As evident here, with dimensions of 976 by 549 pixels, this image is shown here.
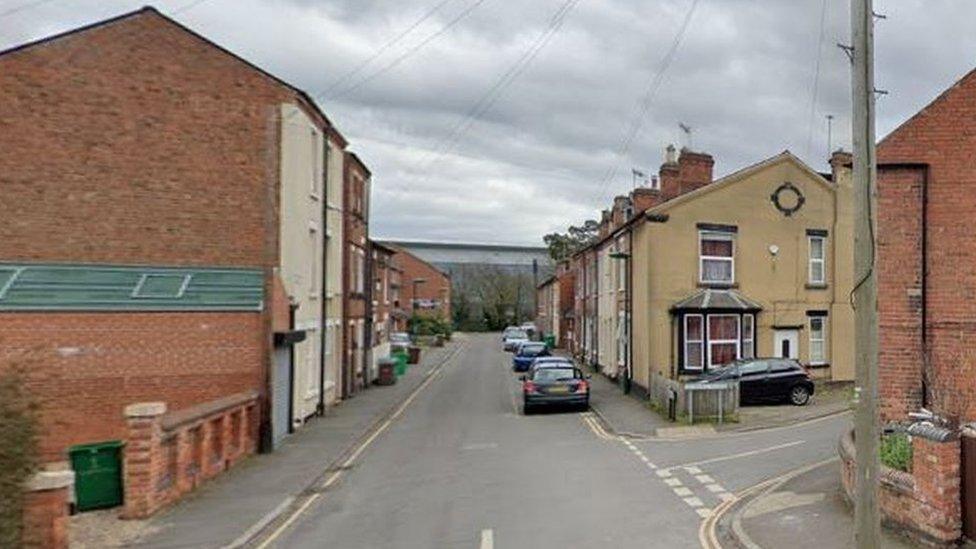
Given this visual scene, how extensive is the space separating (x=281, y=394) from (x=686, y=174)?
56.7ft

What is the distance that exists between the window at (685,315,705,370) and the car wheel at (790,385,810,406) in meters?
3.60

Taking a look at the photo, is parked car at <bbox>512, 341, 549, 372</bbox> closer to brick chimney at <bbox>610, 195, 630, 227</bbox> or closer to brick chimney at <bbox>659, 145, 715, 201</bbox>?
brick chimney at <bbox>610, 195, 630, 227</bbox>

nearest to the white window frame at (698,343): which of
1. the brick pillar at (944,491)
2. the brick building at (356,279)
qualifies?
the brick building at (356,279)

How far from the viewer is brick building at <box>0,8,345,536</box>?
54.3 ft

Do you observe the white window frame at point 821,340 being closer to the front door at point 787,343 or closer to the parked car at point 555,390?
the front door at point 787,343

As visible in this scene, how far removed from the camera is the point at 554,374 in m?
24.1

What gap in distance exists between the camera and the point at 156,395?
655 inches

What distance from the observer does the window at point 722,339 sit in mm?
25947

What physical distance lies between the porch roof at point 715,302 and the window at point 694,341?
1.59ft

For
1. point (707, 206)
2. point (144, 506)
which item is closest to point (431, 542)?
point (144, 506)

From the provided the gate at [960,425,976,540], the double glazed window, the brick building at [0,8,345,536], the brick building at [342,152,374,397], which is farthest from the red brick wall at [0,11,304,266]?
the double glazed window

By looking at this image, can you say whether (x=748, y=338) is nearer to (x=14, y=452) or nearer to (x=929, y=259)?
(x=929, y=259)

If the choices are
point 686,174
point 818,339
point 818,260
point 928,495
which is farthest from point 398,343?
point 928,495

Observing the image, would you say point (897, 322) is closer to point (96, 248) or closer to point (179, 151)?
point (179, 151)
